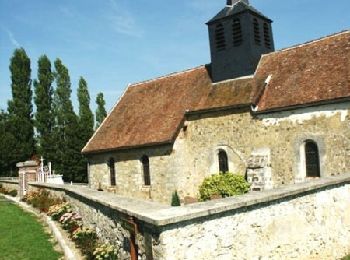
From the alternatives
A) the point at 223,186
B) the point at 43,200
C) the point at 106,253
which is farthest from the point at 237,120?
the point at 106,253

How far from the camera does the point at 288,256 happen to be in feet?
27.3

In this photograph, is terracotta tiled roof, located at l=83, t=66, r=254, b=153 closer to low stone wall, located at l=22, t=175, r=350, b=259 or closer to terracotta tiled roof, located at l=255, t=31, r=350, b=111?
terracotta tiled roof, located at l=255, t=31, r=350, b=111

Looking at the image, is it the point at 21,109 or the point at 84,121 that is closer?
the point at 21,109

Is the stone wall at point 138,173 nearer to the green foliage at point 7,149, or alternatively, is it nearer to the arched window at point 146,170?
the arched window at point 146,170

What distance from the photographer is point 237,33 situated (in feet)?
69.4

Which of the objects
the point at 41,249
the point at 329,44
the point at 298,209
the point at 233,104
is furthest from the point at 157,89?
the point at 298,209

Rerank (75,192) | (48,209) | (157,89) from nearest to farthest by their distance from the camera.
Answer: (75,192), (48,209), (157,89)

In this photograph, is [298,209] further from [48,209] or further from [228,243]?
[48,209]

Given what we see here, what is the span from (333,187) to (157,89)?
1623cm

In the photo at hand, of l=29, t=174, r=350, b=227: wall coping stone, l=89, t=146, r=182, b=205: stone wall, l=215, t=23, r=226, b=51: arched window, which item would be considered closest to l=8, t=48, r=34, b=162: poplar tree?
l=89, t=146, r=182, b=205: stone wall

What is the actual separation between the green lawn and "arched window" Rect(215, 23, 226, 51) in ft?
41.6

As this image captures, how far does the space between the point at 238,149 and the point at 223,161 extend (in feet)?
4.22

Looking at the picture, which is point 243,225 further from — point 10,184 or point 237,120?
point 10,184

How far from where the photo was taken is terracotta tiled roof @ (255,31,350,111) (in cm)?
1622
